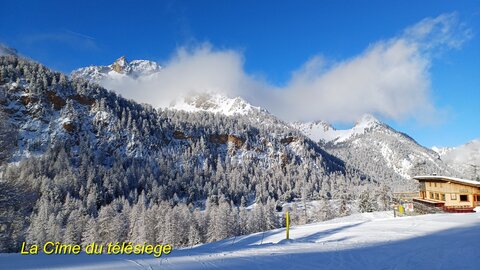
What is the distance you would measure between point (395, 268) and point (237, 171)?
184718 millimetres

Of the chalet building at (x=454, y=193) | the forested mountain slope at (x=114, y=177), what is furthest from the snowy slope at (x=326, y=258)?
the forested mountain slope at (x=114, y=177)

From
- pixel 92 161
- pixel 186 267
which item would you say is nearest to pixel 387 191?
pixel 186 267

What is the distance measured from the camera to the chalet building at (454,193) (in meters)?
39.0

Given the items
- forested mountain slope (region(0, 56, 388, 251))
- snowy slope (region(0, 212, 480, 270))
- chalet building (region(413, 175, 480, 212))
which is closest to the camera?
snowy slope (region(0, 212, 480, 270))

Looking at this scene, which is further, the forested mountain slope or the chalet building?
the forested mountain slope

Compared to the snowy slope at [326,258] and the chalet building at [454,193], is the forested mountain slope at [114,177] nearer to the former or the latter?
the chalet building at [454,193]

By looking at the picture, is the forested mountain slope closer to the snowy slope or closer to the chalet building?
the chalet building

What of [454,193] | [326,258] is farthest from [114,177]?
[326,258]

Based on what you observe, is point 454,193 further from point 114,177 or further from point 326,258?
point 114,177

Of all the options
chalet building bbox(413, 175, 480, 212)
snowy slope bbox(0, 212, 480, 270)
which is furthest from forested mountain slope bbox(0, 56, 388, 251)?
snowy slope bbox(0, 212, 480, 270)

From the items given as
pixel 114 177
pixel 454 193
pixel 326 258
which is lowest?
pixel 326 258

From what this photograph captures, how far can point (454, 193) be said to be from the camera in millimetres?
41781

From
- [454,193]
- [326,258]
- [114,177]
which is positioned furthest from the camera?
[114,177]

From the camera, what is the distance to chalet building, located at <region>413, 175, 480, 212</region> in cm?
3901
